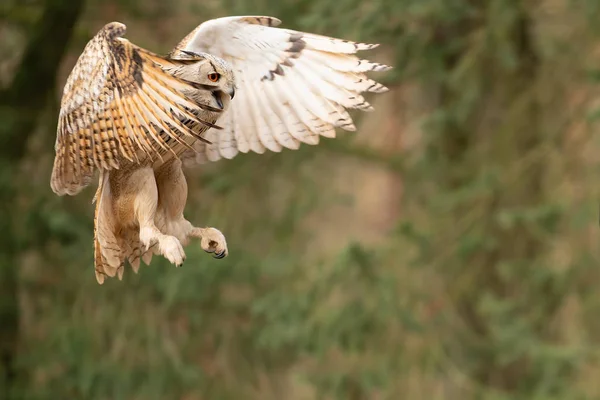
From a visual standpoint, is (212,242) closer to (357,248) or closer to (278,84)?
(278,84)

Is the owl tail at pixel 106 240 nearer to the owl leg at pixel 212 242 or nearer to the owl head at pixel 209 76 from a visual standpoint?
the owl leg at pixel 212 242

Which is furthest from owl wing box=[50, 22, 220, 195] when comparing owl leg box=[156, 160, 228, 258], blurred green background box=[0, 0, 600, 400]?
blurred green background box=[0, 0, 600, 400]

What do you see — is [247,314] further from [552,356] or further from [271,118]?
[271,118]

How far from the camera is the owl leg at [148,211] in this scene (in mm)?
2105

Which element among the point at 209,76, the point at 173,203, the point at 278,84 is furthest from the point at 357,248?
the point at 209,76

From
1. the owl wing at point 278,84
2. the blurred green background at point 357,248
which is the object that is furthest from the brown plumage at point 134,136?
the blurred green background at point 357,248

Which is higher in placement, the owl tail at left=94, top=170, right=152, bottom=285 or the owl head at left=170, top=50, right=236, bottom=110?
the owl head at left=170, top=50, right=236, bottom=110

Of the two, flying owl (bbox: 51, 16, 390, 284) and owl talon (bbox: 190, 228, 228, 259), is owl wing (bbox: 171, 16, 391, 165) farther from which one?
owl talon (bbox: 190, 228, 228, 259)

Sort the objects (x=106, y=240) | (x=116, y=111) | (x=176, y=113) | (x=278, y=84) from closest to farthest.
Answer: (x=176, y=113), (x=116, y=111), (x=106, y=240), (x=278, y=84)

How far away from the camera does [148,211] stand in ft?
7.07

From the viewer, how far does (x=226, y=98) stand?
2.08m

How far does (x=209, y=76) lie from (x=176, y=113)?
12 centimetres

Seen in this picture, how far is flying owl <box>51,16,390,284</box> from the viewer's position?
2037 millimetres

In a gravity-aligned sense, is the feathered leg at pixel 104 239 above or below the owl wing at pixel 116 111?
below
